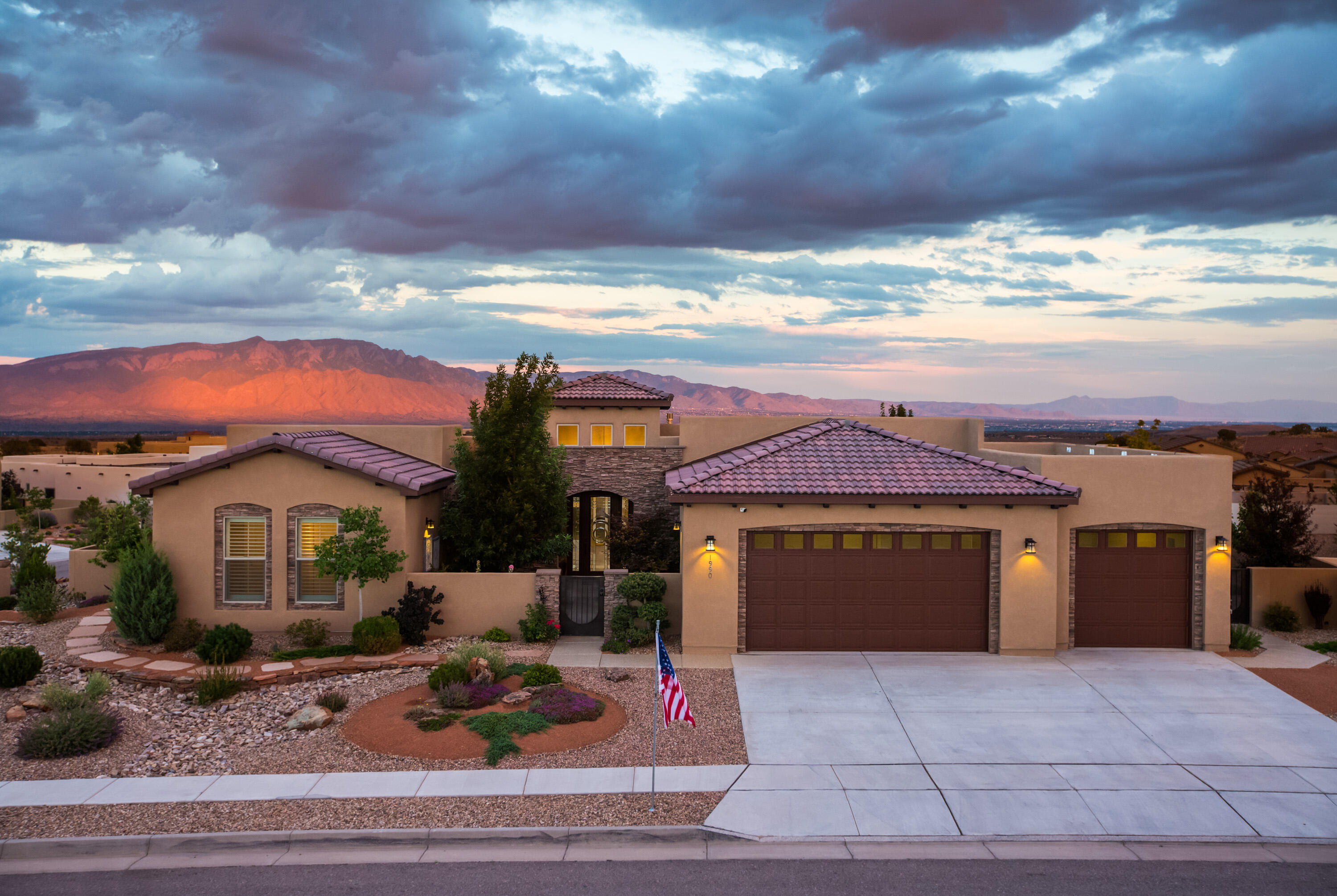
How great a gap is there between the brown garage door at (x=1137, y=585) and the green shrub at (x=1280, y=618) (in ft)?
11.8

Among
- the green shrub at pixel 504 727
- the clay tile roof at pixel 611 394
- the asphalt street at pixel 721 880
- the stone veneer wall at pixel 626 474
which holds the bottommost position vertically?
the asphalt street at pixel 721 880

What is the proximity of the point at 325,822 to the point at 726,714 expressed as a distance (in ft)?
19.1

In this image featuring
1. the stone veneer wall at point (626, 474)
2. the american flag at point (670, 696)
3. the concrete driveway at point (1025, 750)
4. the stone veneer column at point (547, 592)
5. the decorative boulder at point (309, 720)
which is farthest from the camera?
the stone veneer wall at point (626, 474)

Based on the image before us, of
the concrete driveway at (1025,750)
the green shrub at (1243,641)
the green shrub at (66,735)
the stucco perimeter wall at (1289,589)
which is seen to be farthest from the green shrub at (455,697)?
the stucco perimeter wall at (1289,589)

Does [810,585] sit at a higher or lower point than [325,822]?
higher

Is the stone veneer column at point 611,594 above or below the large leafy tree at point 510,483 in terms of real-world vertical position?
below

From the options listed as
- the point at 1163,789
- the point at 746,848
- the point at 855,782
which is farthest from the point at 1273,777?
the point at 746,848

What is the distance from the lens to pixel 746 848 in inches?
338

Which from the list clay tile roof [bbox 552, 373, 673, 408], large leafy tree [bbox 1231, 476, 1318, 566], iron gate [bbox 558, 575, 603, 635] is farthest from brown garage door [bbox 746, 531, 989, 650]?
clay tile roof [bbox 552, 373, 673, 408]

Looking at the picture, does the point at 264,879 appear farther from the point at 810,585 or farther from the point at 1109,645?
the point at 1109,645

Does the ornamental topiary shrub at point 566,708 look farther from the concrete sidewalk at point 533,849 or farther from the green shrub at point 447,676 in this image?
the concrete sidewalk at point 533,849

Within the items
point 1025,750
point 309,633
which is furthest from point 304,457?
point 1025,750

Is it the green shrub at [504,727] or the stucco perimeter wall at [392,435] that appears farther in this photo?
the stucco perimeter wall at [392,435]

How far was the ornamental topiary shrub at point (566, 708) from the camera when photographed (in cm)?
1212
